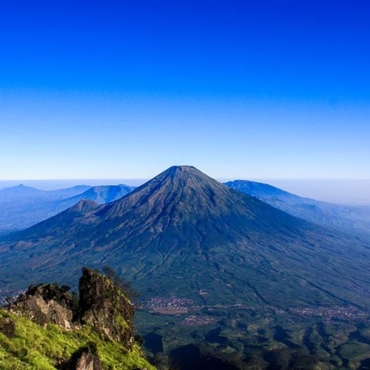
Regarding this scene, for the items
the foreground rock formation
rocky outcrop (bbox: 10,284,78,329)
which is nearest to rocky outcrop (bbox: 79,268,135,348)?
the foreground rock formation

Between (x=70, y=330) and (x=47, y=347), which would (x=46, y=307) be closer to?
(x=70, y=330)

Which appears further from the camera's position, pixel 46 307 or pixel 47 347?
pixel 46 307

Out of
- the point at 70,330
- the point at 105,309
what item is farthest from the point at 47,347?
the point at 105,309

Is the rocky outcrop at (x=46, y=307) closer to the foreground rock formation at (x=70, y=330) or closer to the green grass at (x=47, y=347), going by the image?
the foreground rock formation at (x=70, y=330)

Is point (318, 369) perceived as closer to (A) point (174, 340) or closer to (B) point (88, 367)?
(A) point (174, 340)

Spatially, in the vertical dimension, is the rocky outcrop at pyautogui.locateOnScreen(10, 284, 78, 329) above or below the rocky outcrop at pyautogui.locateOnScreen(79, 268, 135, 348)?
above

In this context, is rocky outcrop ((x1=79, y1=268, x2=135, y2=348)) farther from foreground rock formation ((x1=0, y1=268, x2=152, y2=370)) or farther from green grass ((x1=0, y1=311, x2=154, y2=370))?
green grass ((x1=0, y1=311, x2=154, y2=370))
